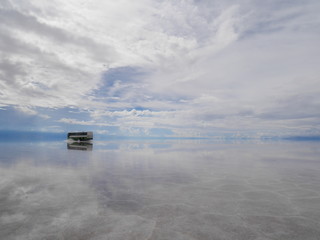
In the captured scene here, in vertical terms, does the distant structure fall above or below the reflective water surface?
above

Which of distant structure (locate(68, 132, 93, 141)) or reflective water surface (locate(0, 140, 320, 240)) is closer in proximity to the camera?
reflective water surface (locate(0, 140, 320, 240))

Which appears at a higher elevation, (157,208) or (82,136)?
(82,136)

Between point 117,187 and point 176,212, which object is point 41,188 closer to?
point 117,187

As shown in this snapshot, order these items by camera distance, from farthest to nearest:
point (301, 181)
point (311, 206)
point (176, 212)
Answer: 1. point (301, 181)
2. point (311, 206)
3. point (176, 212)

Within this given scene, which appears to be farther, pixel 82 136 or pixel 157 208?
pixel 82 136

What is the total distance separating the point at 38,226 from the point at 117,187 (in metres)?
4.22

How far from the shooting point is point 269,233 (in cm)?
Answer: 514

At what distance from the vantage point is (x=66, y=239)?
4777 mm

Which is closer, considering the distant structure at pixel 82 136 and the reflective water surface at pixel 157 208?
the reflective water surface at pixel 157 208

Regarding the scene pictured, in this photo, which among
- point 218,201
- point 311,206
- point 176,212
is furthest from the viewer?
point 218,201

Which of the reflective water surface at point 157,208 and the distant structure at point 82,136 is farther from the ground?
the distant structure at point 82,136

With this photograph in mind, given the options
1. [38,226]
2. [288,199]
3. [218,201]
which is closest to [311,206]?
[288,199]

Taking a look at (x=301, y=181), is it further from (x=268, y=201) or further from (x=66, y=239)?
(x=66, y=239)

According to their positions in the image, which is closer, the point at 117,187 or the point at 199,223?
the point at 199,223
